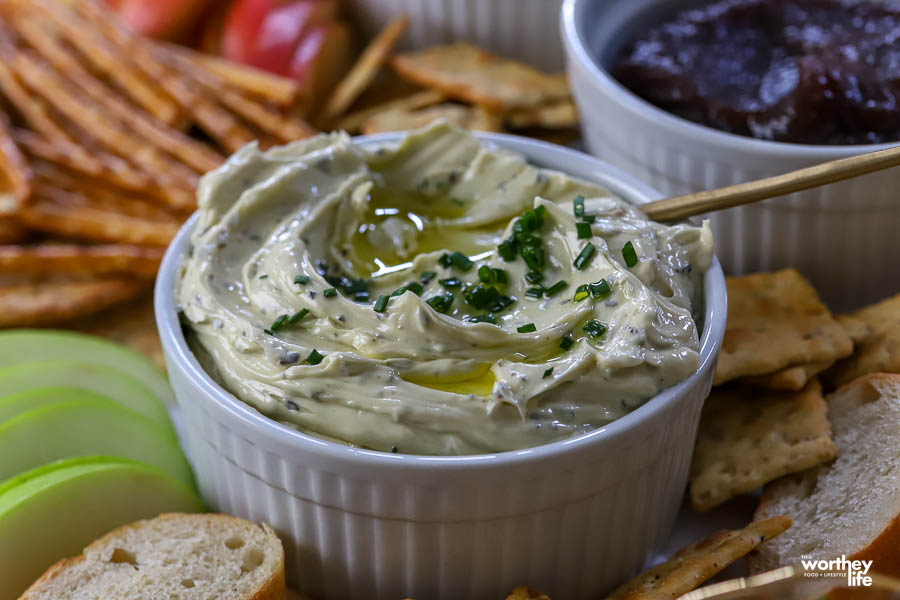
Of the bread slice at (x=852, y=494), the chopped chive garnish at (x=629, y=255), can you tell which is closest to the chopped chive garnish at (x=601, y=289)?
the chopped chive garnish at (x=629, y=255)

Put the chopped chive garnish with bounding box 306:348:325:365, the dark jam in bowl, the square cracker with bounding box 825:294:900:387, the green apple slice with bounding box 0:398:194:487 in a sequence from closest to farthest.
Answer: the chopped chive garnish with bounding box 306:348:325:365
the green apple slice with bounding box 0:398:194:487
the square cracker with bounding box 825:294:900:387
the dark jam in bowl

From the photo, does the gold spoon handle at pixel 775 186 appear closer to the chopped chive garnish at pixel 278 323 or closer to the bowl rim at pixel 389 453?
the bowl rim at pixel 389 453

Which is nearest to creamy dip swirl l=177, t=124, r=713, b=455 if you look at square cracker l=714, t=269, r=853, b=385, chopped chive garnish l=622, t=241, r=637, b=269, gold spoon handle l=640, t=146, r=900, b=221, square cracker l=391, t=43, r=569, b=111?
chopped chive garnish l=622, t=241, r=637, b=269

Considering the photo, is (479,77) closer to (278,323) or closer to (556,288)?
(556,288)

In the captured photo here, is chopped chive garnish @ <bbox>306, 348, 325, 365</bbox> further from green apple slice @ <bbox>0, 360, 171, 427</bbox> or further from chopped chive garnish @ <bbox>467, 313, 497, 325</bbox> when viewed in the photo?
green apple slice @ <bbox>0, 360, 171, 427</bbox>

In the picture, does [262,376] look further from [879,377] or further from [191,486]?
[879,377]
